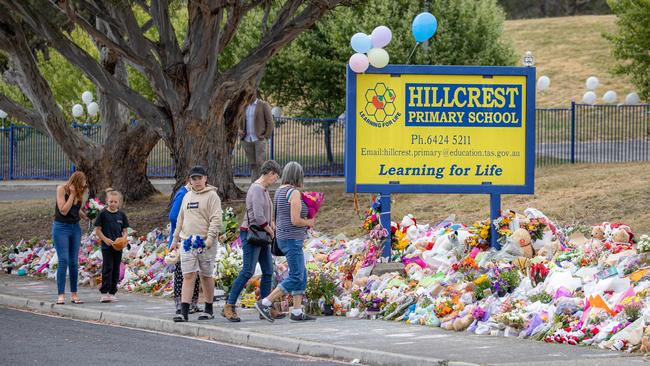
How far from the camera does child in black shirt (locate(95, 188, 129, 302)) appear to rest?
14445 mm

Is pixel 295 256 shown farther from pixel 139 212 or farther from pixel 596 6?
pixel 596 6

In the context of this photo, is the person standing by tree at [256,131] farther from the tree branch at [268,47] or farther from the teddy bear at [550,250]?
the teddy bear at [550,250]

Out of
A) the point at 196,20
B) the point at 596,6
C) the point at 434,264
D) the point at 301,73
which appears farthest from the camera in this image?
the point at 596,6

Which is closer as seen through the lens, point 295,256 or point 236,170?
point 295,256

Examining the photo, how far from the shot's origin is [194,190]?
40.3 feet

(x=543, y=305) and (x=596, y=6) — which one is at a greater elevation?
(x=596, y=6)

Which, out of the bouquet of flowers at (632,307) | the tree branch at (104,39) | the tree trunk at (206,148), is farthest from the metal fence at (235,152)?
the bouquet of flowers at (632,307)

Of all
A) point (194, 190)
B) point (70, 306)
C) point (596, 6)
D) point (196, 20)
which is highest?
point (596, 6)

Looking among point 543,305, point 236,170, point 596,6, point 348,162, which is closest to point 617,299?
point 543,305

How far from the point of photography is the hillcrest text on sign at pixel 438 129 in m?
14.2

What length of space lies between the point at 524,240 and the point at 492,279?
4.49ft

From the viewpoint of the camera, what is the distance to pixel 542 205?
59.8ft

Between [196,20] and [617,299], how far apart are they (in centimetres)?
1246

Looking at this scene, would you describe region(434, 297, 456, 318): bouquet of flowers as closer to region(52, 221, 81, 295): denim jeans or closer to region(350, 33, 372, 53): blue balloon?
region(350, 33, 372, 53): blue balloon
